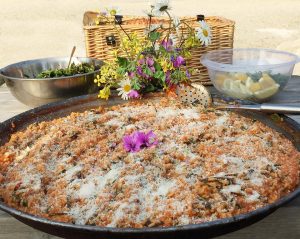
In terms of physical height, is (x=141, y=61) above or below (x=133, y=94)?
above

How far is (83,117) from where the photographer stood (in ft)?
7.87

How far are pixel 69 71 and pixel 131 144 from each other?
1.44 metres

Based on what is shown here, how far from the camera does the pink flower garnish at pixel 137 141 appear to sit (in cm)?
193

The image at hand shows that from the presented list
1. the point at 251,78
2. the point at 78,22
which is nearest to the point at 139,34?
the point at 251,78

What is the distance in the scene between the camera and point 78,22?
12242 millimetres

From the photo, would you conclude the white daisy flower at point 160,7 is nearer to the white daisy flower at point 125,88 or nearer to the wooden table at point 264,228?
the white daisy flower at point 125,88

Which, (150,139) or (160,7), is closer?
(150,139)

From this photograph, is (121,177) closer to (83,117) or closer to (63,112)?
(83,117)

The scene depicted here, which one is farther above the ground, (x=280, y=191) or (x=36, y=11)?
(x=280, y=191)

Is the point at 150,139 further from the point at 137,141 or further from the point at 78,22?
the point at 78,22

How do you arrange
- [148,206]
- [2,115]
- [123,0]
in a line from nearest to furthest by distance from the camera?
[148,206], [2,115], [123,0]

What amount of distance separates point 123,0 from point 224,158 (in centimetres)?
1453

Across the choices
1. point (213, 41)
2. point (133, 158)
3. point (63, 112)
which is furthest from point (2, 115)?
point (213, 41)

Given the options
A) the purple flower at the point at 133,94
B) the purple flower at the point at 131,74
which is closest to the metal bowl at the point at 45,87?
the purple flower at the point at 131,74
